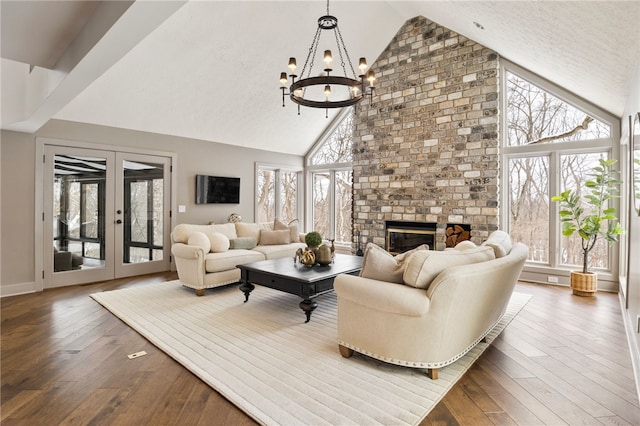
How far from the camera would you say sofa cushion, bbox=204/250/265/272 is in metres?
4.34

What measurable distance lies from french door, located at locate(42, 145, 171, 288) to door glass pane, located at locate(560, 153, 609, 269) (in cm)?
638

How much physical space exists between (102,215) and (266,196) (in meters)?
3.42

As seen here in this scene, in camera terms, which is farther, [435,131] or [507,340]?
[435,131]

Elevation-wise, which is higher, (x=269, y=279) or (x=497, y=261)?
(x=497, y=261)

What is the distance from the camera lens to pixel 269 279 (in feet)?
12.0

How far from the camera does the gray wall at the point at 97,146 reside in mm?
4383

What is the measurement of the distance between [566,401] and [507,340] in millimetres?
947

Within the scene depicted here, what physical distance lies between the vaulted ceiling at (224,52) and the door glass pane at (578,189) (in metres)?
0.77

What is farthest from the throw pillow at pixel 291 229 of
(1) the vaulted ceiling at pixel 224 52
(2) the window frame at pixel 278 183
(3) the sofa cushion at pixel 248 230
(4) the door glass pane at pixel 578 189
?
(4) the door glass pane at pixel 578 189

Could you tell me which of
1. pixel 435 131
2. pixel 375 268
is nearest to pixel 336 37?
pixel 435 131

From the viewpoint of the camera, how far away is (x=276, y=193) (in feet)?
26.3

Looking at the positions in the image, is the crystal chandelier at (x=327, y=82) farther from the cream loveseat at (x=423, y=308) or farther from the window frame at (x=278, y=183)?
the window frame at (x=278, y=183)

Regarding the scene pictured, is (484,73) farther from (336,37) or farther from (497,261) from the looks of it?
(497,261)

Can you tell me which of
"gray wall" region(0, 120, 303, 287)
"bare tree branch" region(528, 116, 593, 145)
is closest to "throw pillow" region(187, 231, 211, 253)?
"gray wall" region(0, 120, 303, 287)
